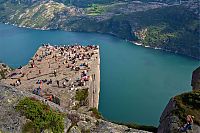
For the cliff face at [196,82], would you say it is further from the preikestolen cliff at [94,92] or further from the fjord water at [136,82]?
the fjord water at [136,82]

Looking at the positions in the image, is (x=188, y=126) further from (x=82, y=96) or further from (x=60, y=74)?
(x=60, y=74)

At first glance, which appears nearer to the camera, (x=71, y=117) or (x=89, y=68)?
(x=71, y=117)

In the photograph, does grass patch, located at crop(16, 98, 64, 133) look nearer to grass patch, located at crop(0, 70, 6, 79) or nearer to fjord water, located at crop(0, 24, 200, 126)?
grass patch, located at crop(0, 70, 6, 79)

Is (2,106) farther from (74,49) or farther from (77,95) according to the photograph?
(74,49)

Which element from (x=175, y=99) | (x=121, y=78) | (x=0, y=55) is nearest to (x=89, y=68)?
(x=175, y=99)

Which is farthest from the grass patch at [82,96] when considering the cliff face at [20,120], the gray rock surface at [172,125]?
the cliff face at [20,120]

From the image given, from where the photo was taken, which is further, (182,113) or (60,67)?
(60,67)

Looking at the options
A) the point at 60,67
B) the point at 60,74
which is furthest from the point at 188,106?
the point at 60,67
